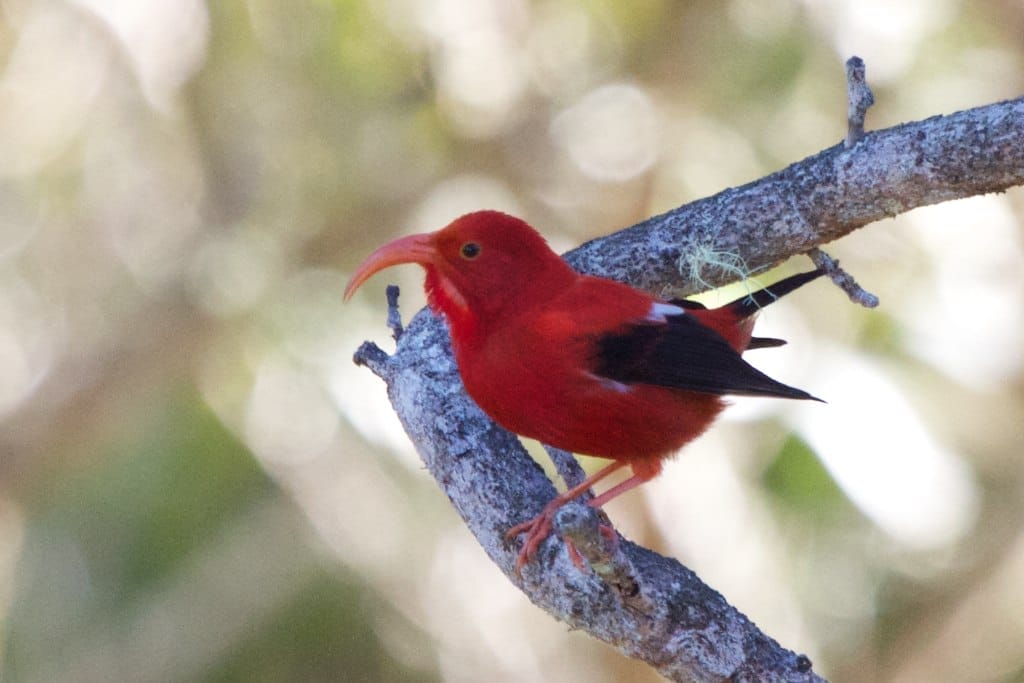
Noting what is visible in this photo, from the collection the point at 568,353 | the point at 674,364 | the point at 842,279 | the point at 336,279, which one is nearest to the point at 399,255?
the point at 568,353

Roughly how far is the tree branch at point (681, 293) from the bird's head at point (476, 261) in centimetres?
36

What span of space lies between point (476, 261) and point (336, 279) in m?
3.31

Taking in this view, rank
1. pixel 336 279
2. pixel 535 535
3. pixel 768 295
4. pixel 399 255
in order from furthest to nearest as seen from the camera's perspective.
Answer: pixel 336 279
pixel 768 295
pixel 399 255
pixel 535 535

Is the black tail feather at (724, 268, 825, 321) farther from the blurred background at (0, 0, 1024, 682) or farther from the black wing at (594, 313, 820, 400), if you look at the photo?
the blurred background at (0, 0, 1024, 682)

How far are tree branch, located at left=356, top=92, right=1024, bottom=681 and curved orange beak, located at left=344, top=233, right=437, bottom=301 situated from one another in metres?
0.34

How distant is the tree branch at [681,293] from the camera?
287cm

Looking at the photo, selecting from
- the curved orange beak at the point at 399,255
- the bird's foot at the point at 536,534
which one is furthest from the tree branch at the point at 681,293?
the curved orange beak at the point at 399,255

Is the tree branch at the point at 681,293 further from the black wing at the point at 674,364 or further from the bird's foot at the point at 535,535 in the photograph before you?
the black wing at the point at 674,364

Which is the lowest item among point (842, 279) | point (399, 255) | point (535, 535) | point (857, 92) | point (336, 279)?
point (535, 535)

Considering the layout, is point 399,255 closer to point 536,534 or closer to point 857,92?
point 536,534

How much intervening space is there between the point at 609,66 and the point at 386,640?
3573 millimetres

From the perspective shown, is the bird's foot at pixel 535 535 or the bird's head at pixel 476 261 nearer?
the bird's foot at pixel 535 535

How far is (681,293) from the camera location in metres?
4.09

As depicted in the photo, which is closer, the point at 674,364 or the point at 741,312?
the point at 674,364
